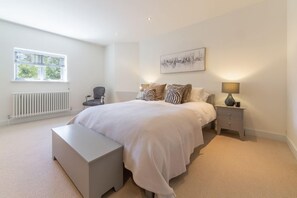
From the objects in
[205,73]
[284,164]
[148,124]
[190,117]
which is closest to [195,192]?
[148,124]

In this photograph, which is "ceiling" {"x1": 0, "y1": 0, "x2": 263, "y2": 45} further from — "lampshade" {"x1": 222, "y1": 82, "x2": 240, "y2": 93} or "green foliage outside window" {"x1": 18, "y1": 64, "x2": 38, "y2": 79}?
"lampshade" {"x1": 222, "y1": 82, "x2": 240, "y2": 93}

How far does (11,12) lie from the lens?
2865 millimetres

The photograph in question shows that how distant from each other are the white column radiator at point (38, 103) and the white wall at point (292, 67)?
16.4 feet

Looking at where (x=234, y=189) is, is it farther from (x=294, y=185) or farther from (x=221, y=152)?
(x=221, y=152)

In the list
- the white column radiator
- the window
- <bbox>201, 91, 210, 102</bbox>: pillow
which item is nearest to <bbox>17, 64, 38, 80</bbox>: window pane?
the window

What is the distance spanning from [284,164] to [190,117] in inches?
48.5

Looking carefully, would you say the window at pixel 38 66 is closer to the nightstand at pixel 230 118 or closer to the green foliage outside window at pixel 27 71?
the green foliage outside window at pixel 27 71

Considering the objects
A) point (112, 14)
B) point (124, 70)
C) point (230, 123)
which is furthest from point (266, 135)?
point (124, 70)

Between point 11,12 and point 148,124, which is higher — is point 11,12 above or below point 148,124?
above

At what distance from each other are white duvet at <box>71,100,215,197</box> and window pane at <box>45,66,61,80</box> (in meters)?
3.11

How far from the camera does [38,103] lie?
3.71 metres

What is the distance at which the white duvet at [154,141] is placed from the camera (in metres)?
1.14

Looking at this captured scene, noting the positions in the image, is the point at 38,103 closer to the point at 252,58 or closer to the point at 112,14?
the point at 112,14

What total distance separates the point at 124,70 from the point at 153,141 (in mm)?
3987
